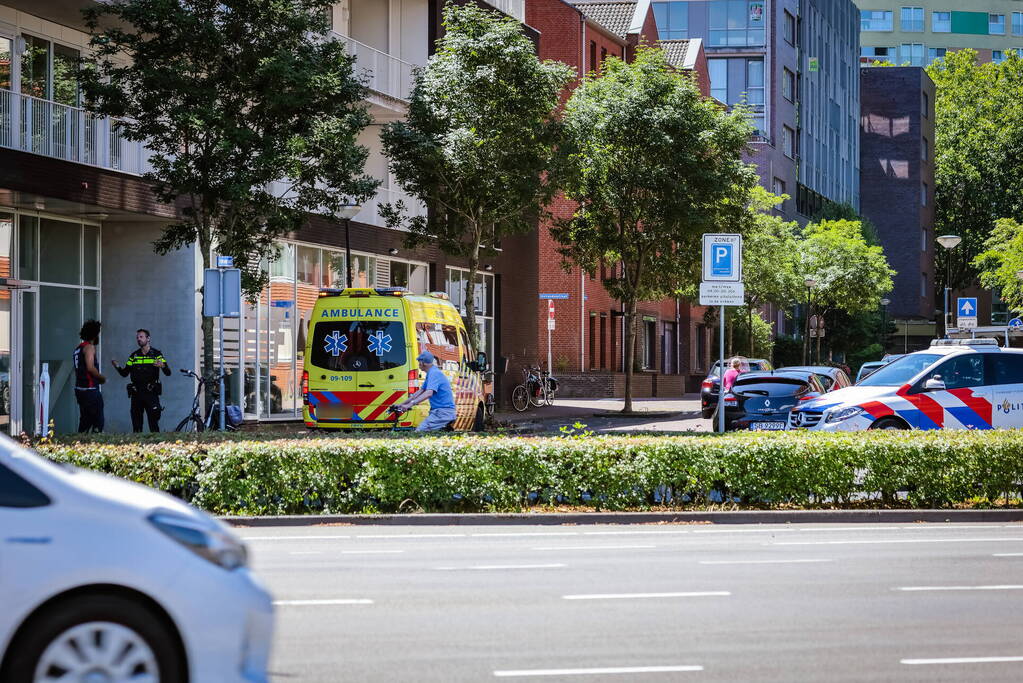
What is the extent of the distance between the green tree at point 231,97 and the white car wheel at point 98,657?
1667 cm

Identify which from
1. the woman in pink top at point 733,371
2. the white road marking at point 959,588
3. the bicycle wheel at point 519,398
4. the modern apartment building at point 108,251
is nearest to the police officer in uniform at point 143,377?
the modern apartment building at point 108,251

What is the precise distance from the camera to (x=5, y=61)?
22891mm

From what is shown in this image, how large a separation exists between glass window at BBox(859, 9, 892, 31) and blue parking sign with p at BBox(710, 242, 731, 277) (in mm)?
114499

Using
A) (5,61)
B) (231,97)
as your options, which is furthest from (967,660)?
(5,61)

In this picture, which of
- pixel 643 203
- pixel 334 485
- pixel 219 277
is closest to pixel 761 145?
pixel 643 203

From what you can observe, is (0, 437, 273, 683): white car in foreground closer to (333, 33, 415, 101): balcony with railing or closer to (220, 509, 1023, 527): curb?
(220, 509, 1023, 527): curb

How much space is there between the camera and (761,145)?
247ft

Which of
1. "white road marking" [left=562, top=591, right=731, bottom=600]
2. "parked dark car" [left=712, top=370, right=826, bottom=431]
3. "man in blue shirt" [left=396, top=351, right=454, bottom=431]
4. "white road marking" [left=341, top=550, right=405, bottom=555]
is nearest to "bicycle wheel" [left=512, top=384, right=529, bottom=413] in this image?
"parked dark car" [left=712, top=370, right=826, bottom=431]

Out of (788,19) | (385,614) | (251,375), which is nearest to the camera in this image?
(385,614)

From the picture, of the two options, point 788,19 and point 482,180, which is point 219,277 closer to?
point 482,180

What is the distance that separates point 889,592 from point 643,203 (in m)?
31.2

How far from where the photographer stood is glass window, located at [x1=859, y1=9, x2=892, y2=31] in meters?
128

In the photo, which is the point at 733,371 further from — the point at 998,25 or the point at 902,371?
the point at 998,25

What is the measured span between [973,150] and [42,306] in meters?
86.9
